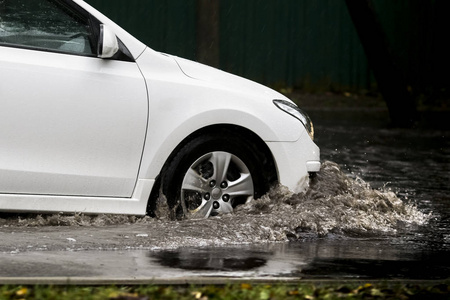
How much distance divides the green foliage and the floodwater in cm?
37

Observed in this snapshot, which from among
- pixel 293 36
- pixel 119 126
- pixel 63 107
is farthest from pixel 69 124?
pixel 293 36

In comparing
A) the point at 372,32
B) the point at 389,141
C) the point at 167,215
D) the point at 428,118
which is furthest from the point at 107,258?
the point at 428,118

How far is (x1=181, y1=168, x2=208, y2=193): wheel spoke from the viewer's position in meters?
7.78

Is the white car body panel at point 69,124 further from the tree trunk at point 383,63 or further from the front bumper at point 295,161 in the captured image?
the tree trunk at point 383,63

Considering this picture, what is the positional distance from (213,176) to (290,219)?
0.70 meters

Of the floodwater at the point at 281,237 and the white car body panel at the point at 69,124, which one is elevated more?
the white car body panel at the point at 69,124

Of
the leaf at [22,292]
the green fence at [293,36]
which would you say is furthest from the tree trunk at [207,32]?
the leaf at [22,292]

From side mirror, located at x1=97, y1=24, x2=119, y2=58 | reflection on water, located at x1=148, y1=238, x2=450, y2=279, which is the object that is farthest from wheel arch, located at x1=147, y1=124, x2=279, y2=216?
side mirror, located at x1=97, y1=24, x2=119, y2=58

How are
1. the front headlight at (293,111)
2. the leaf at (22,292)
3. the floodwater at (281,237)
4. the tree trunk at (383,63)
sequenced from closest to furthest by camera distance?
the leaf at (22,292)
the floodwater at (281,237)
the front headlight at (293,111)
the tree trunk at (383,63)

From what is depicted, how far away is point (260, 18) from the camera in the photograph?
796 inches

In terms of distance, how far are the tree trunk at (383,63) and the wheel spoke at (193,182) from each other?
909 centimetres

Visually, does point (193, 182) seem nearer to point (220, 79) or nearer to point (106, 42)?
point (220, 79)

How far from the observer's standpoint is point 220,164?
25.9ft

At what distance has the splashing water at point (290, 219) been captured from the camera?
7.57 metres
